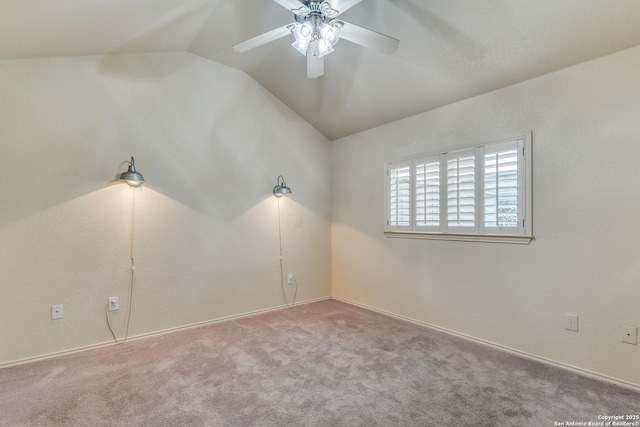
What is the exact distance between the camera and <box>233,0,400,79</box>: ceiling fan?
1.86 meters

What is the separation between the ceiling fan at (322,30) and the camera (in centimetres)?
186

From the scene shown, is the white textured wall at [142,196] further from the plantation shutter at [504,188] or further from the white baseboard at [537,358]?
the plantation shutter at [504,188]

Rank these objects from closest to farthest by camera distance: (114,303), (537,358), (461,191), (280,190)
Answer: (537,358), (114,303), (461,191), (280,190)

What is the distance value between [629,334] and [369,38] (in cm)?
268

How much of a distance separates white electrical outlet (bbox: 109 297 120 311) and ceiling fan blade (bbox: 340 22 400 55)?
117 inches

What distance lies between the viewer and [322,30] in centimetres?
195

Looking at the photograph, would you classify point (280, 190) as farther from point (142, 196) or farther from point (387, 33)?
point (387, 33)

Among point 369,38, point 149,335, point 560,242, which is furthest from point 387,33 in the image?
point 149,335

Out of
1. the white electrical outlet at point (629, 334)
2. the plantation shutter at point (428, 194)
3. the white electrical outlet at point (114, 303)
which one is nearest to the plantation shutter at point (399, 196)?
the plantation shutter at point (428, 194)

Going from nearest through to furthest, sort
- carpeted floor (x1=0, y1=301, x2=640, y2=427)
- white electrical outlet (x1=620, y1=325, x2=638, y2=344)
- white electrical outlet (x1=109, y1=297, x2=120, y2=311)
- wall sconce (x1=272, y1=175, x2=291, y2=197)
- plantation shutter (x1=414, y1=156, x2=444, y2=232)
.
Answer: carpeted floor (x1=0, y1=301, x2=640, y2=427), white electrical outlet (x1=620, y1=325, x2=638, y2=344), white electrical outlet (x1=109, y1=297, x2=120, y2=311), plantation shutter (x1=414, y1=156, x2=444, y2=232), wall sconce (x1=272, y1=175, x2=291, y2=197)

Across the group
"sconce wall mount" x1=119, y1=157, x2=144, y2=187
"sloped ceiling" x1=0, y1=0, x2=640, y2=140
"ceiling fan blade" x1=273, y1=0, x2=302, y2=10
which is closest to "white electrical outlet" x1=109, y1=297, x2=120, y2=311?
"sconce wall mount" x1=119, y1=157, x2=144, y2=187

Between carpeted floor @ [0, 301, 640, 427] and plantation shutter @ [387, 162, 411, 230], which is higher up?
plantation shutter @ [387, 162, 411, 230]

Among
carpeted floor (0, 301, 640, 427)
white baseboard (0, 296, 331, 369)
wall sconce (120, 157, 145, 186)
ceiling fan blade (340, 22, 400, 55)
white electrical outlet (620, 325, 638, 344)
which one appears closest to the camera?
carpeted floor (0, 301, 640, 427)

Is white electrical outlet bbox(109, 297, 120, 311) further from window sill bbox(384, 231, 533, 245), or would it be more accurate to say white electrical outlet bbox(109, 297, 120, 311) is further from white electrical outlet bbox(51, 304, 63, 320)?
window sill bbox(384, 231, 533, 245)
